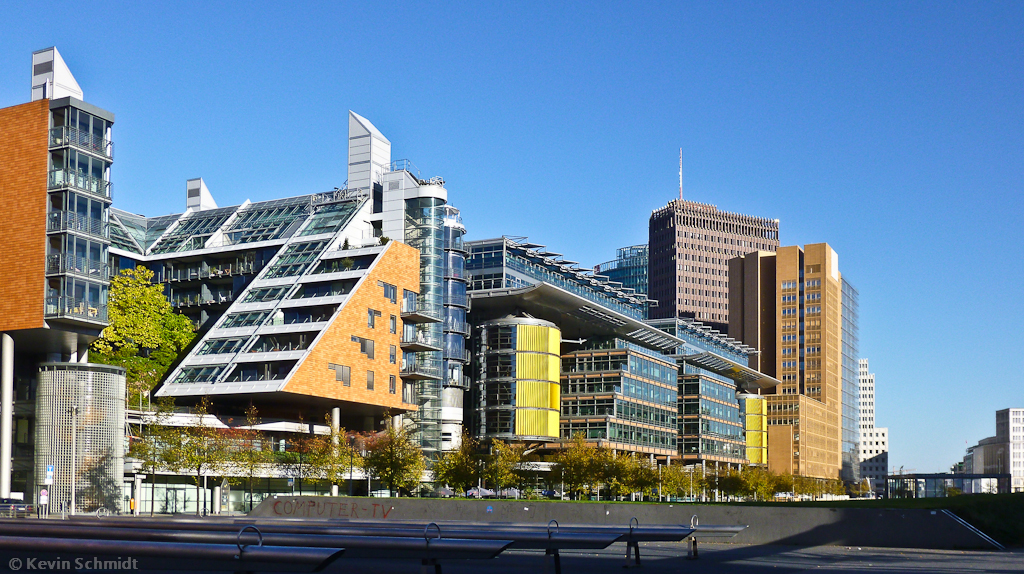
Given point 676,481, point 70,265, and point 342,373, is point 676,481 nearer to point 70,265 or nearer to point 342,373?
point 342,373

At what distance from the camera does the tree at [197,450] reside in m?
72.0

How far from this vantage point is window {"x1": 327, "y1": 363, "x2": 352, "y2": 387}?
85.4 m

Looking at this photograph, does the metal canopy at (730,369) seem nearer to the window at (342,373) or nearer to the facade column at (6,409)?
the window at (342,373)

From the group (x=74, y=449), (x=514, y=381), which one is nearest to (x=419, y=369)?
(x=514, y=381)

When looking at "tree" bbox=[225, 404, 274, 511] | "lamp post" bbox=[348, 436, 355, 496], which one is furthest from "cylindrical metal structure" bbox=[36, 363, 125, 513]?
"lamp post" bbox=[348, 436, 355, 496]

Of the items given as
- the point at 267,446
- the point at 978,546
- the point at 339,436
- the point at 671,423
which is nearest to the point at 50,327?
the point at 267,446

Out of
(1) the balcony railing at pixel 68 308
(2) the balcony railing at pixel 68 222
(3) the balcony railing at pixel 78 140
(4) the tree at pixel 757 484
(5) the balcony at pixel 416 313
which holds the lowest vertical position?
(4) the tree at pixel 757 484

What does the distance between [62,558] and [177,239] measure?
296 feet

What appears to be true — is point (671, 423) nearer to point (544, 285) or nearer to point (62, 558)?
point (544, 285)

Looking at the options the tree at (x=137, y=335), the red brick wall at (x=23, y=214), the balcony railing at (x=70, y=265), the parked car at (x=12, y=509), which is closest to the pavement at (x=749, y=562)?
the parked car at (x=12, y=509)

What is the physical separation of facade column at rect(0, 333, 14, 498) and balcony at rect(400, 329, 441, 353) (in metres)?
34.3

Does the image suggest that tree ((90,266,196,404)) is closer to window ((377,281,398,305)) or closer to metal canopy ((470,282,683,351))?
window ((377,281,398,305))

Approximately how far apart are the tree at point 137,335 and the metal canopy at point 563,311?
3245 centimetres

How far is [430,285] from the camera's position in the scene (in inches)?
3930
